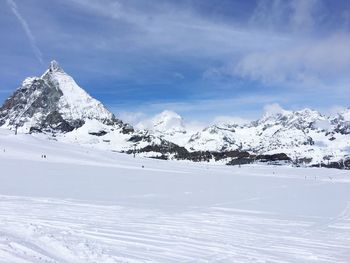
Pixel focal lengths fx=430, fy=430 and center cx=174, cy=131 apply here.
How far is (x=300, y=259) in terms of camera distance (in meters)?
10.8

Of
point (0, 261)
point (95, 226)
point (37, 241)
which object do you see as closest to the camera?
point (0, 261)

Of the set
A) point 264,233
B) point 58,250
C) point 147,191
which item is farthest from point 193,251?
point 147,191

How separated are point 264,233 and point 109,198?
11045mm

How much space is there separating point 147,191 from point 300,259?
1873 cm

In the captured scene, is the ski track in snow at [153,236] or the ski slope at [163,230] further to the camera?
the ski slope at [163,230]

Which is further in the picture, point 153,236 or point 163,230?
point 163,230

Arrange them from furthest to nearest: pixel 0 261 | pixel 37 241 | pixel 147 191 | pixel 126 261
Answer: pixel 147 191
pixel 37 241
pixel 126 261
pixel 0 261

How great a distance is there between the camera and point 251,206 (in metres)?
23.6

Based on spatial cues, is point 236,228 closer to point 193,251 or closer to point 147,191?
point 193,251

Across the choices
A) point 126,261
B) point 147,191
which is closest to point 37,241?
point 126,261

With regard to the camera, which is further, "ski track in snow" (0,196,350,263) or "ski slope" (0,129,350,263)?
"ski slope" (0,129,350,263)

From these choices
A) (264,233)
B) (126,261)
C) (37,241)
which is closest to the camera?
(126,261)

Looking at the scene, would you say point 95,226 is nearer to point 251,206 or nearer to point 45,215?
point 45,215

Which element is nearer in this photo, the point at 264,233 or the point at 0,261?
the point at 0,261
